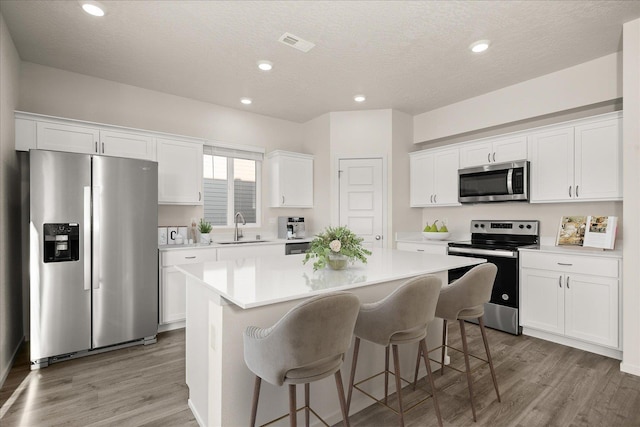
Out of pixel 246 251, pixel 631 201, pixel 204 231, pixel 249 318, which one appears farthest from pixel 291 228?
pixel 631 201

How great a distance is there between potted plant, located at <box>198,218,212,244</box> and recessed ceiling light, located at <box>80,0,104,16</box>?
2.36 meters

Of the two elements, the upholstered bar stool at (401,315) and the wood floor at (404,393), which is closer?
the upholstered bar stool at (401,315)

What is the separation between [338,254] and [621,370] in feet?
8.53

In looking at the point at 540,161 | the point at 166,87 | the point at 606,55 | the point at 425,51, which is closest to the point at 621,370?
the point at 540,161

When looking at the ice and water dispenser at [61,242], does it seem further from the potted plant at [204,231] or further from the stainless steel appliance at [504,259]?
the stainless steel appliance at [504,259]

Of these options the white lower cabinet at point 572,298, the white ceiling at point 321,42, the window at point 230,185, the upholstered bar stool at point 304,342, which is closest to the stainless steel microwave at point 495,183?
the white lower cabinet at point 572,298

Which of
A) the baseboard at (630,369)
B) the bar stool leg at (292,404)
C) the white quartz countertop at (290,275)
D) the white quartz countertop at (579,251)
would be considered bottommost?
the baseboard at (630,369)


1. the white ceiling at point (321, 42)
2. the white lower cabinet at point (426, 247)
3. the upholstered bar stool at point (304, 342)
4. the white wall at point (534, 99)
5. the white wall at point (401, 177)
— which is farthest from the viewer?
the white wall at point (401, 177)

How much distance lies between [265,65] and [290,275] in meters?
2.34

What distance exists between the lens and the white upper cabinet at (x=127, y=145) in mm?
3400

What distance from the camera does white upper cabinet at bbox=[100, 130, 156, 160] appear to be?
3.40 metres

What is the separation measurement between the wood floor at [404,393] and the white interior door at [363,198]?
210cm

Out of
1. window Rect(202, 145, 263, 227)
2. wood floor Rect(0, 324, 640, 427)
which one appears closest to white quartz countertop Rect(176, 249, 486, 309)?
wood floor Rect(0, 324, 640, 427)

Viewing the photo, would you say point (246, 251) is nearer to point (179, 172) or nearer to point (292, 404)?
point (179, 172)
